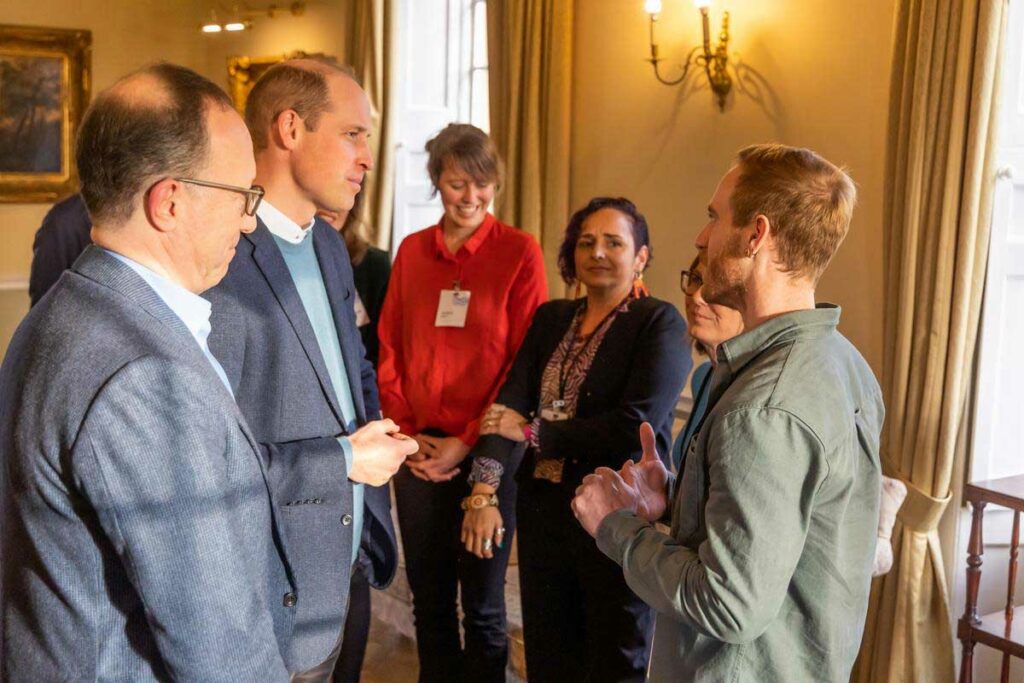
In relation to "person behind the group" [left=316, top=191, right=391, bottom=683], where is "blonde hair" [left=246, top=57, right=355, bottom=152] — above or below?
above

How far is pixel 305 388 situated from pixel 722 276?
0.85m

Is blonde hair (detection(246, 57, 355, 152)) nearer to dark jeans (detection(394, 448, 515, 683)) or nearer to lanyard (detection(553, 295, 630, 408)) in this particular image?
lanyard (detection(553, 295, 630, 408))

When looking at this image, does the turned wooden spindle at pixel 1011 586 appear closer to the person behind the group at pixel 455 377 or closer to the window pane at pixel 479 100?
the person behind the group at pixel 455 377

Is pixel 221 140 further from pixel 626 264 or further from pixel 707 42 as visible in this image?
pixel 707 42

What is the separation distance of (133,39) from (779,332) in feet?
21.9

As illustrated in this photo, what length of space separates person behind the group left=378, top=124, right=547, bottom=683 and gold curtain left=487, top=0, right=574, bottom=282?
153 cm

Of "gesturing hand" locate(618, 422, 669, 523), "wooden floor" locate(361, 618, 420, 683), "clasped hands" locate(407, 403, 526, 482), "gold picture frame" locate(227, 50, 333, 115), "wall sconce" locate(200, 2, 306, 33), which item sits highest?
"wall sconce" locate(200, 2, 306, 33)

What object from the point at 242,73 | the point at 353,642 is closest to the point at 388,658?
the point at 353,642

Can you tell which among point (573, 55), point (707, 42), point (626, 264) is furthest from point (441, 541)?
point (573, 55)

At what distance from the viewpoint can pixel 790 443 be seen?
55.7 inches

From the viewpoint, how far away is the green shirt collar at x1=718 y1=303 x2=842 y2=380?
1532mm

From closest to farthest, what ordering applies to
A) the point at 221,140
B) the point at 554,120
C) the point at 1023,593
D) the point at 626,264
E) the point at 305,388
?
the point at 221,140 < the point at 305,388 < the point at 626,264 < the point at 1023,593 < the point at 554,120

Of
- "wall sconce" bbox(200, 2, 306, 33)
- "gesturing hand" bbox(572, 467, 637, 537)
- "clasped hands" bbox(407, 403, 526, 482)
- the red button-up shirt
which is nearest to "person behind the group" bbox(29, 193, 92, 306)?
the red button-up shirt

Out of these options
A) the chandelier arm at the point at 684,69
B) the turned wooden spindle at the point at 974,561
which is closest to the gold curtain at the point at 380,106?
the chandelier arm at the point at 684,69
